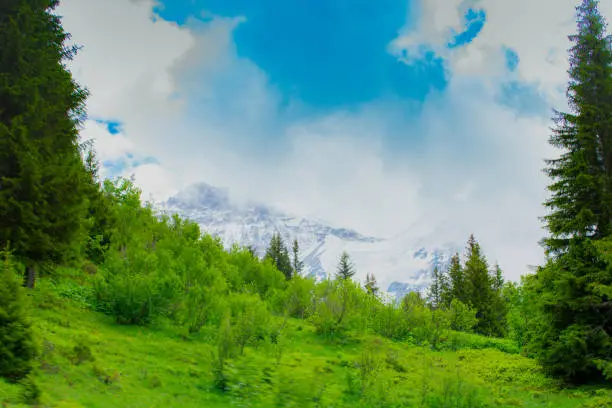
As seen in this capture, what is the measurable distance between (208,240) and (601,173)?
26.7 m

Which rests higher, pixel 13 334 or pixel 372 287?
pixel 372 287

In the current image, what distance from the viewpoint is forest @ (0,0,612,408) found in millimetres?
10859

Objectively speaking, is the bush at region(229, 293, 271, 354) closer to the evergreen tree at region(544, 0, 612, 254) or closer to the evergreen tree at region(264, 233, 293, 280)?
the evergreen tree at region(544, 0, 612, 254)

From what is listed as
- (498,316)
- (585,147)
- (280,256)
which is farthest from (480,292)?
(585,147)

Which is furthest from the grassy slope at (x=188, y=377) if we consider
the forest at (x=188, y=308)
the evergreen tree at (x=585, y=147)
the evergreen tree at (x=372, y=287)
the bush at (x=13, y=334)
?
the evergreen tree at (x=372, y=287)

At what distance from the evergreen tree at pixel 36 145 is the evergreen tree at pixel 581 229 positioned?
62.2ft

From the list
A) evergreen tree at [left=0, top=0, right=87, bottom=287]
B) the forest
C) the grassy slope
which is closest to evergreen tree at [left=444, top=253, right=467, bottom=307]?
the forest

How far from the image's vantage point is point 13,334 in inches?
355

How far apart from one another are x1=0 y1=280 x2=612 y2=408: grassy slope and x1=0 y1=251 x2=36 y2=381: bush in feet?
1.64

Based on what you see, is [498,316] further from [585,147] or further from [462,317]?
[585,147]

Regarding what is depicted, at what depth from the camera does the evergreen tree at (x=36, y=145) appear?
14695mm

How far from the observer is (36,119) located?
51.8ft

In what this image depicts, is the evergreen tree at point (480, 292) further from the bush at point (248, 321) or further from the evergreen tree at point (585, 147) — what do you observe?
the bush at point (248, 321)

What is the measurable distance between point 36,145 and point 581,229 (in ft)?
70.8
